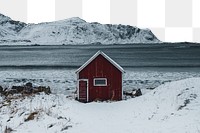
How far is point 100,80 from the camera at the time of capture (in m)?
28.7

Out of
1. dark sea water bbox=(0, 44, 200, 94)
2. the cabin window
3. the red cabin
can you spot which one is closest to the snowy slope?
the red cabin

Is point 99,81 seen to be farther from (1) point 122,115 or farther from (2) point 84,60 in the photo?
(2) point 84,60

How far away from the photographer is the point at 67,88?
37938 mm

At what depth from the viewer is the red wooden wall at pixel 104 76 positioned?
93.7 ft

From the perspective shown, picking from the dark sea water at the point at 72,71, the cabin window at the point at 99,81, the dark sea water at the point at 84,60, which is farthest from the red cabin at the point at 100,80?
the dark sea water at the point at 84,60

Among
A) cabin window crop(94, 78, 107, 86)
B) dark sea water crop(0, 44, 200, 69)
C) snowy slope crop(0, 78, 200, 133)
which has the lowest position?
snowy slope crop(0, 78, 200, 133)

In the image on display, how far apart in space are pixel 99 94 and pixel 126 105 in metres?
Result: 4.68

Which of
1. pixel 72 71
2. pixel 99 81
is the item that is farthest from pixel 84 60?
pixel 99 81

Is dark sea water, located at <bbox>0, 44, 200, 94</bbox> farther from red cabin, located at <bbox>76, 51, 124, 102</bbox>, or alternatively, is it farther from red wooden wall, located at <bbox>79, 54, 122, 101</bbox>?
red wooden wall, located at <bbox>79, 54, 122, 101</bbox>

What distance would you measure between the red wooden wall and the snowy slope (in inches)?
134

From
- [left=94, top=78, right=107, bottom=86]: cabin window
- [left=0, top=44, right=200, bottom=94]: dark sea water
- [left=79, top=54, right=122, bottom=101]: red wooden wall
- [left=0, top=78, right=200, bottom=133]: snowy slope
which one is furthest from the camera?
[left=0, top=44, right=200, bottom=94]: dark sea water

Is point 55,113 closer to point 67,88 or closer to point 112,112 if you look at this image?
point 112,112

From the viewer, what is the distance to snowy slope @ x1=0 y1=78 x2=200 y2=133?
647 inches

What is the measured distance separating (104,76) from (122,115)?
8.40 metres
